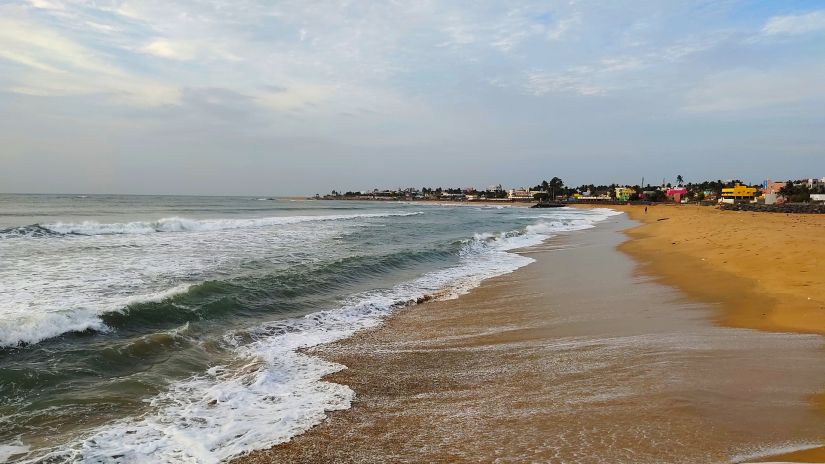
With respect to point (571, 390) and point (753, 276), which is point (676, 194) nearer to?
point (753, 276)

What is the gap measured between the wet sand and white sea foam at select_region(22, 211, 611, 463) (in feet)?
0.91

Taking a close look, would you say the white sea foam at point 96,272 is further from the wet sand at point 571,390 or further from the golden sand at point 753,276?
the golden sand at point 753,276

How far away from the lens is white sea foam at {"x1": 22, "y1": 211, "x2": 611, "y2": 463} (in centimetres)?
410

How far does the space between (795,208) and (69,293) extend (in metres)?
60.3

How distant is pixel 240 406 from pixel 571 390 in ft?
11.5

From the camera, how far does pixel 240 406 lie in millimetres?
5004

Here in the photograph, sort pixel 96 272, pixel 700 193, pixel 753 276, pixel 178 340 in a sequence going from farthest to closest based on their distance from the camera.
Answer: pixel 700 193
pixel 96 272
pixel 753 276
pixel 178 340

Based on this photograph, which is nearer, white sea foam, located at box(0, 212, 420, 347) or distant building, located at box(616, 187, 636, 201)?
white sea foam, located at box(0, 212, 420, 347)

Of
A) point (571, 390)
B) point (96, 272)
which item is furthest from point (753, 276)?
point (96, 272)

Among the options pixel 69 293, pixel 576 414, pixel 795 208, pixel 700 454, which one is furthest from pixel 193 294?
pixel 795 208

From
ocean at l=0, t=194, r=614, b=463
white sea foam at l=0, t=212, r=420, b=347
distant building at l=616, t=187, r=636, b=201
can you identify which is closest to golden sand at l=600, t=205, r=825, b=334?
ocean at l=0, t=194, r=614, b=463

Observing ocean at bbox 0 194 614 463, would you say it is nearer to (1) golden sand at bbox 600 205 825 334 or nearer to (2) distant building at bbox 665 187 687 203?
(1) golden sand at bbox 600 205 825 334

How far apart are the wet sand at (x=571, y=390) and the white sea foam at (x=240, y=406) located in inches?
10.9

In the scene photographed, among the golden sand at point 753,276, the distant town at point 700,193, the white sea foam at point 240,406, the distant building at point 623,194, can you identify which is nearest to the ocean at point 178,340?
the white sea foam at point 240,406
